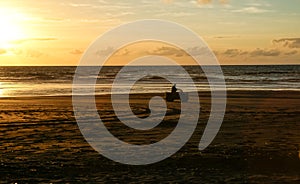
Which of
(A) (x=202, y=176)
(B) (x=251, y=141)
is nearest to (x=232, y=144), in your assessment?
(B) (x=251, y=141)

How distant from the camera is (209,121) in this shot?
75.7 feet

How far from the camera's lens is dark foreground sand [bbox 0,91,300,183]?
38.9 ft

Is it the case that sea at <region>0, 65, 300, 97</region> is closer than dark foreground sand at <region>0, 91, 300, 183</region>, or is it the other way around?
dark foreground sand at <region>0, 91, 300, 183</region>

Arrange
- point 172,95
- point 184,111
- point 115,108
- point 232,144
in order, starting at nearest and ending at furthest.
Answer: point 232,144, point 184,111, point 115,108, point 172,95

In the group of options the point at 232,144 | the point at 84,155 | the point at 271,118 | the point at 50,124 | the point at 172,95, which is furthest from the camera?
the point at 172,95

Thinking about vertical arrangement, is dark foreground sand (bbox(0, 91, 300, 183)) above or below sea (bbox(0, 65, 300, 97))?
below

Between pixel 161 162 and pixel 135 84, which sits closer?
pixel 161 162

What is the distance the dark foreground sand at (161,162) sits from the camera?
1187 cm

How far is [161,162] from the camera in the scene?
13.6 metres

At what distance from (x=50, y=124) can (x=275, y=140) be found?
1005 cm

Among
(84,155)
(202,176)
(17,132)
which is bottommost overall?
(202,176)

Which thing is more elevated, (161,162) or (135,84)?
(135,84)

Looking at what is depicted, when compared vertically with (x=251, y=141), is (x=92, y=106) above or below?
above

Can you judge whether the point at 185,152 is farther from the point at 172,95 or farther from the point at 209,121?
the point at 172,95
